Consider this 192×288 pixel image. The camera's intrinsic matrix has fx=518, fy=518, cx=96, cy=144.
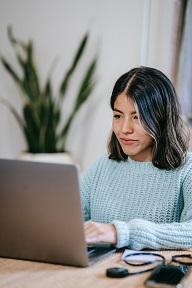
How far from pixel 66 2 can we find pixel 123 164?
2.31 metres

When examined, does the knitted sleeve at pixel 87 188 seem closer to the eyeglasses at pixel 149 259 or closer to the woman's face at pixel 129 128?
the woman's face at pixel 129 128

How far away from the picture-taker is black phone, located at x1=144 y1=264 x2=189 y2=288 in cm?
105

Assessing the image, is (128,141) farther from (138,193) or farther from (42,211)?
(42,211)

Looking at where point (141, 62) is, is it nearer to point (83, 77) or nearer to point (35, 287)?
point (83, 77)

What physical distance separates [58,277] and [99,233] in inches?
7.7

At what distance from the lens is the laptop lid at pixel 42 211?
1.12 metres

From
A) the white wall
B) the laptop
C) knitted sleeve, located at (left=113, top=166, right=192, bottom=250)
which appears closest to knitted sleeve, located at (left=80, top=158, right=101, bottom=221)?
knitted sleeve, located at (left=113, top=166, right=192, bottom=250)

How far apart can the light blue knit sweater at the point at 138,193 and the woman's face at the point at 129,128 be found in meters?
0.07

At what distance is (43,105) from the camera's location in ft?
12.1

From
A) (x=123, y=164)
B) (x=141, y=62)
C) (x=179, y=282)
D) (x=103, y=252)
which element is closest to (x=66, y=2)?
(x=141, y=62)

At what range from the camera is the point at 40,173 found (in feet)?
3.74

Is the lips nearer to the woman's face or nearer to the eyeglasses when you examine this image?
the woman's face

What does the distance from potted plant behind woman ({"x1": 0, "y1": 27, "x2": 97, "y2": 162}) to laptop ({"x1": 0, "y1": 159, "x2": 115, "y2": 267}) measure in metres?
2.40

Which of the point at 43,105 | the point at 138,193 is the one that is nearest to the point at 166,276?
the point at 138,193
